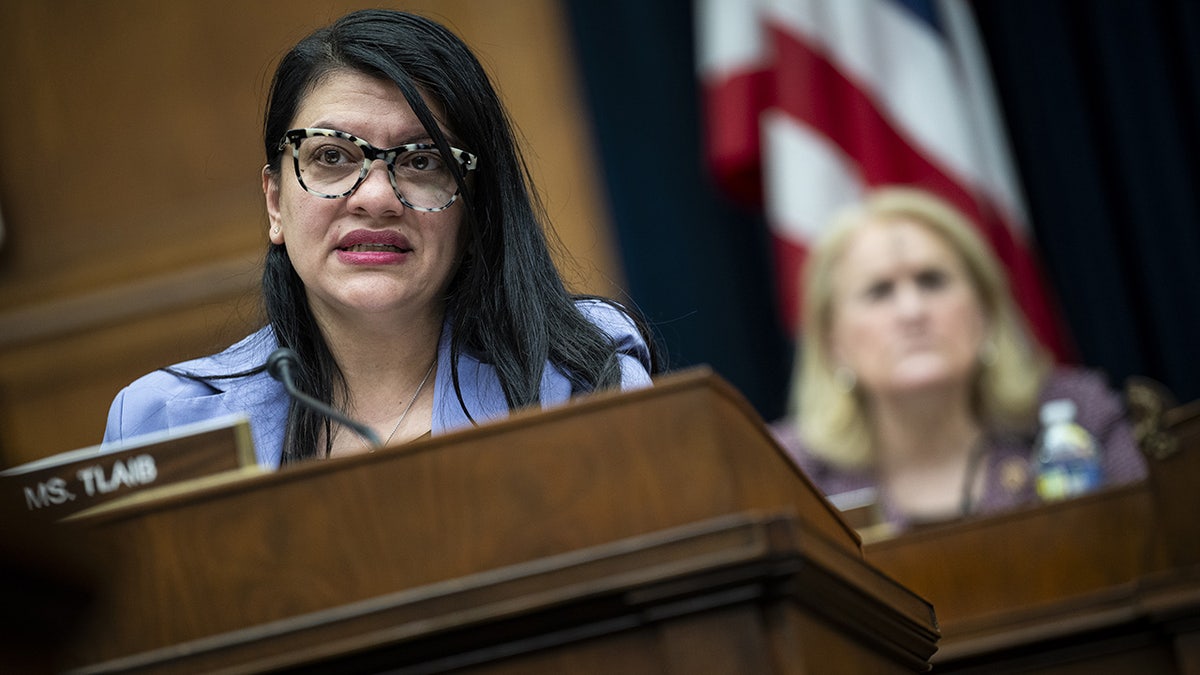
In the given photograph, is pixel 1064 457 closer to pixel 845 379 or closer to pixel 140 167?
pixel 845 379

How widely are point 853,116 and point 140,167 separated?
2070 mm

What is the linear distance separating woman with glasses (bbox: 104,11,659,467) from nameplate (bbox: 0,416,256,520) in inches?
18.1

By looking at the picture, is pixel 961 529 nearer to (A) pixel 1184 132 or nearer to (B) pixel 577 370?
(B) pixel 577 370

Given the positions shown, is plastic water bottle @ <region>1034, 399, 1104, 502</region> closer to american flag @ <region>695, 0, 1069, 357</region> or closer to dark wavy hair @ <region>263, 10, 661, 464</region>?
american flag @ <region>695, 0, 1069, 357</region>

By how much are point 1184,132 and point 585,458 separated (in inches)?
130

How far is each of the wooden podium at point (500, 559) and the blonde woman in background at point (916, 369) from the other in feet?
7.96

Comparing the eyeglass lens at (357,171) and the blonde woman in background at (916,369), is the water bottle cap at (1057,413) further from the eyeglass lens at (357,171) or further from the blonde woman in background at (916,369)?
the eyeglass lens at (357,171)

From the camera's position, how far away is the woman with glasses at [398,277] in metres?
1.98

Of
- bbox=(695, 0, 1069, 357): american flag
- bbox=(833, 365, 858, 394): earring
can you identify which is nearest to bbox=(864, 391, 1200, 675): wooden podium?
bbox=(833, 365, 858, 394): earring

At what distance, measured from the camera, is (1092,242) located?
4266 mm

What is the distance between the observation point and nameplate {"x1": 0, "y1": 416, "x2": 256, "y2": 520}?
145cm

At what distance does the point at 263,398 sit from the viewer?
6.61ft

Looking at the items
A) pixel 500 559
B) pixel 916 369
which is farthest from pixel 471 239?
pixel 916 369

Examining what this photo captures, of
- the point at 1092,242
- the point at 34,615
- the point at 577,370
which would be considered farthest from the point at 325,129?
the point at 1092,242
